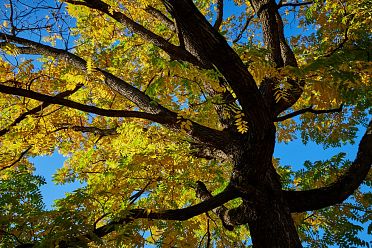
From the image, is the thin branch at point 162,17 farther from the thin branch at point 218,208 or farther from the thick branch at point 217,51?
the thick branch at point 217,51

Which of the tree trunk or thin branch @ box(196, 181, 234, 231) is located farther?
thin branch @ box(196, 181, 234, 231)

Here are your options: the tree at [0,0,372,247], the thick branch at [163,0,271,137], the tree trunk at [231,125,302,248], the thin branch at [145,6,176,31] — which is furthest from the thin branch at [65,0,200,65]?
the thick branch at [163,0,271,137]

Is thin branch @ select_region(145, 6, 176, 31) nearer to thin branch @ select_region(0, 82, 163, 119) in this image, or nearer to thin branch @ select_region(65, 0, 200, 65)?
thin branch @ select_region(65, 0, 200, 65)

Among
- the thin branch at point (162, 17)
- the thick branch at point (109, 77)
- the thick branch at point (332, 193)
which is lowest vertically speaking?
the thick branch at point (332, 193)

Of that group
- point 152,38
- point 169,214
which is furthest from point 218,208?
point 152,38

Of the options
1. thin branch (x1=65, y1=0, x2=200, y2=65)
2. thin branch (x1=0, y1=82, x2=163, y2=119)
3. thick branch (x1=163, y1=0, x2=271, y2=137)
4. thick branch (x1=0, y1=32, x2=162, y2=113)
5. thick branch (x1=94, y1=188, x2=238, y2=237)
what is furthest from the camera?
thin branch (x1=65, y1=0, x2=200, y2=65)

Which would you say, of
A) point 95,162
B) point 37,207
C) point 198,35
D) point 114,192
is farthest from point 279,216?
point 95,162

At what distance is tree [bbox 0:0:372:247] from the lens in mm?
3299

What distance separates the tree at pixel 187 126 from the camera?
10.8 feet

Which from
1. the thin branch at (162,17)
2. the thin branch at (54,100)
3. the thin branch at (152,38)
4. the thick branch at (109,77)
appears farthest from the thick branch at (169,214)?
the thin branch at (162,17)

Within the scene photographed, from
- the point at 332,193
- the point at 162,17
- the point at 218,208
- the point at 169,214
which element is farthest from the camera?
the point at 162,17

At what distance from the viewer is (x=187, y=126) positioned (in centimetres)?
400

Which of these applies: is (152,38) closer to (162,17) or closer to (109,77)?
(109,77)

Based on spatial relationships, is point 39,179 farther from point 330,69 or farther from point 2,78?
point 330,69
